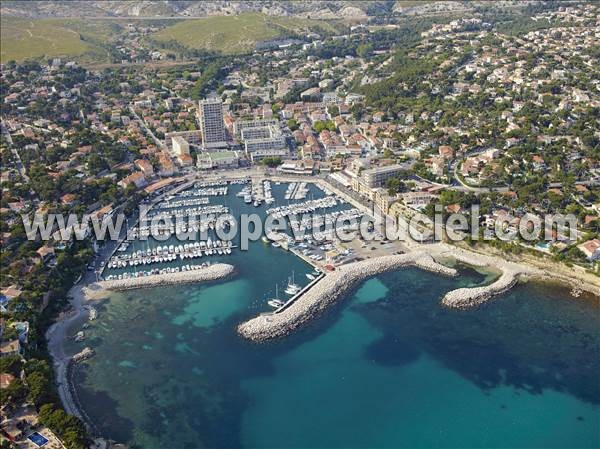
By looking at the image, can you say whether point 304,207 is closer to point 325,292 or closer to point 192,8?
point 325,292

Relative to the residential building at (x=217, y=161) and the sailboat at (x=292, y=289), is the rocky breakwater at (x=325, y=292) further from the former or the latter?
the residential building at (x=217, y=161)

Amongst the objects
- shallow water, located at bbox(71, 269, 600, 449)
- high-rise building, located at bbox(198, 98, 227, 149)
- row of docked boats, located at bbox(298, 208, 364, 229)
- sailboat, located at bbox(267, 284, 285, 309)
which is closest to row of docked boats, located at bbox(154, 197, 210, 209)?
row of docked boats, located at bbox(298, 208, 364, 229)

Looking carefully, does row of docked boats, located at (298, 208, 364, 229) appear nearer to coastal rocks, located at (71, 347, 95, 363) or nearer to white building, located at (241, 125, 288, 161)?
white building, located at (241, 125, 288, 161)

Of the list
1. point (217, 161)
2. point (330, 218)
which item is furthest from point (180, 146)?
point (330, 218)

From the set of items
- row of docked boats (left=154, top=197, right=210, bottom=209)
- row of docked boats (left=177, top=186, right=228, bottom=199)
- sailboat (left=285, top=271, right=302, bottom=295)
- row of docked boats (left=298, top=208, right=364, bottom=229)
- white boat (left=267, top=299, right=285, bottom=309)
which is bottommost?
white boat (left=267, top=299, right=285, bottom=309)

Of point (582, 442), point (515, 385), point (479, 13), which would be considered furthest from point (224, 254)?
point (479, 13)

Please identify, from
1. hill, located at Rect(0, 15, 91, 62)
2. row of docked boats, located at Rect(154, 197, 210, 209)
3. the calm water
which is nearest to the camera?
the calm water

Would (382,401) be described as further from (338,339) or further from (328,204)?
(328,204)
